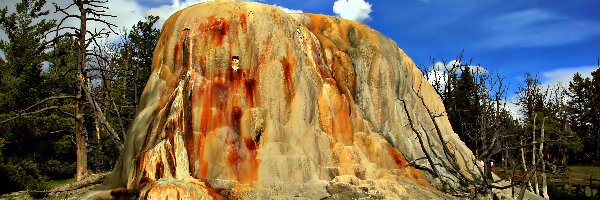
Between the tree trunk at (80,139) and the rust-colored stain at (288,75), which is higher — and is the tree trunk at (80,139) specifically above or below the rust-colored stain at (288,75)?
below

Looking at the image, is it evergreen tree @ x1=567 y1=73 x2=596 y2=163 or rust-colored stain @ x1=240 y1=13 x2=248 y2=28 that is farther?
evergreen tree @ x1=567 y1=73 x2=596 y2=163

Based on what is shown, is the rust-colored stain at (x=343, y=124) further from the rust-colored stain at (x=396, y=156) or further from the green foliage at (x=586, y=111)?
the green foliage at (x=586, y=111)

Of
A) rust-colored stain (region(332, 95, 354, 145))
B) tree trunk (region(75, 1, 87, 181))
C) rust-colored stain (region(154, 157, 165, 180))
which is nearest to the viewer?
rust-colored stain (region(154, 157, 165, 180))

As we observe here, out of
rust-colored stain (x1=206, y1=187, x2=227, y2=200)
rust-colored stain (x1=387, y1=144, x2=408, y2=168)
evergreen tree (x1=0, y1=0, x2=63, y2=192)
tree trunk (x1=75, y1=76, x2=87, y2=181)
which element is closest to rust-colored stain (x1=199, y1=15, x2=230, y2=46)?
rust-colored stain (x1=206, y1=187, x2=227, y2=200)

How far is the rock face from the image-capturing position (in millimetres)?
11148

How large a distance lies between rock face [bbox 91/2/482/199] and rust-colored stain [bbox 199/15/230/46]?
23 millimetres

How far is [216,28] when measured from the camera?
12336mm

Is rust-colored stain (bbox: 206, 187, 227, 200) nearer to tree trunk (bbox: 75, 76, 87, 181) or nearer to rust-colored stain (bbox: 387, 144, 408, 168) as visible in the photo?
rust-colored stain (bbox: 387, 144, 408, 168)

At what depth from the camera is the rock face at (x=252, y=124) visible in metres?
11.1

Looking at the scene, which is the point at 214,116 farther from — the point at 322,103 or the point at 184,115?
the point at 322,103

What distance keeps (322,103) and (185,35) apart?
370 centimetres

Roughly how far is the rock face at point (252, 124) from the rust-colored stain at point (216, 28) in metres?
0.02

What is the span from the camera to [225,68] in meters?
12.1

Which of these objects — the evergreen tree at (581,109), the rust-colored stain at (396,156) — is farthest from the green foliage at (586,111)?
the rust-colored stain at (396,156)
